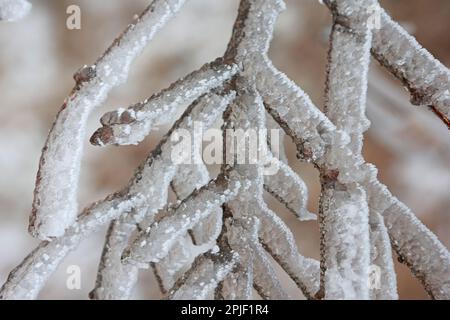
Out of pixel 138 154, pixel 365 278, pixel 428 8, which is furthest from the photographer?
pixel 138 154

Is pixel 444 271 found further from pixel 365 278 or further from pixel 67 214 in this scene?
pixel 67 214

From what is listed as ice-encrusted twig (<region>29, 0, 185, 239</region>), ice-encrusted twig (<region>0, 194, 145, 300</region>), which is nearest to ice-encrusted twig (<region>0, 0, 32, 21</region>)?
ice-encrusted twig (<region>29, 0, 185, 239</region>)

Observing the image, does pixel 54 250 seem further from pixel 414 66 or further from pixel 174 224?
pixel 414 66

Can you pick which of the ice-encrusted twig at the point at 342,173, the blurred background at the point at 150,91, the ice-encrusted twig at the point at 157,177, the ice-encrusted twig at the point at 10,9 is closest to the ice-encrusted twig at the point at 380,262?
the ice-encrusted twig at the point at 342,173

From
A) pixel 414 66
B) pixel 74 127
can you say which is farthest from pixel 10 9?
pixel 414 66

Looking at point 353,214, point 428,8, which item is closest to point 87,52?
point 428,8

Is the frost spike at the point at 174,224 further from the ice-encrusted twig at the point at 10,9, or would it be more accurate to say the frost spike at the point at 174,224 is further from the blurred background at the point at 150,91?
the blurred background at the point at 150,91

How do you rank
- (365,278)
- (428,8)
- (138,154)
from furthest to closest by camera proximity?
1. (138,154)
2. (428,8)
3. (365,278)
